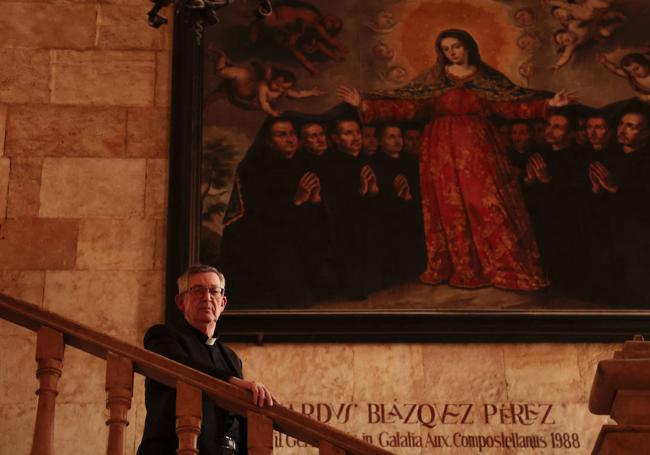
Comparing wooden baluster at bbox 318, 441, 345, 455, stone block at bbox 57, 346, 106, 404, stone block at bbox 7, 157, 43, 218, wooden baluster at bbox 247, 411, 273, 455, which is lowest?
wooden baluster at bbox 318, 441, 345, 455

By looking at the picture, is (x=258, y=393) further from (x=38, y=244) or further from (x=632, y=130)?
(x=632, y=130)

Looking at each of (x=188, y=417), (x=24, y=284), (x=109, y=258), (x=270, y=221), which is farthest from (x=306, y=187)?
(x=188, y=417)

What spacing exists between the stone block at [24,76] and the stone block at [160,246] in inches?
43.1

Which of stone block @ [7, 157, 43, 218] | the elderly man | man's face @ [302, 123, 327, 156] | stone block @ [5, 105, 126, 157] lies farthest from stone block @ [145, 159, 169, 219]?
the elderly man

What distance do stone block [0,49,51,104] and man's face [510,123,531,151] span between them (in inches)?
112

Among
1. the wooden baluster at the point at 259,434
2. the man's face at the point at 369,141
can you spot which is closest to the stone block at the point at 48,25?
the man's face at the point at 369,141

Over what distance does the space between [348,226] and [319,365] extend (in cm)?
91

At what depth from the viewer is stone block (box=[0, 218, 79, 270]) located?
7.43m

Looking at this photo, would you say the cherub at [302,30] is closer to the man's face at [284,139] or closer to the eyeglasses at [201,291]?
the man's face at [284,139]

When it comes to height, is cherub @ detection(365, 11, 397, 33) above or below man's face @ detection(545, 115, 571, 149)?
above

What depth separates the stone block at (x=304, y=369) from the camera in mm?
7203

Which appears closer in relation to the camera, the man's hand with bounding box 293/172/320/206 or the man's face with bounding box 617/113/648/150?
the man's hand with bounding box 293/172/320/206

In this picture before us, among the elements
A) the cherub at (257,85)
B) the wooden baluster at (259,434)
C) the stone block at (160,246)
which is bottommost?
the wooden baluster at (259,434)

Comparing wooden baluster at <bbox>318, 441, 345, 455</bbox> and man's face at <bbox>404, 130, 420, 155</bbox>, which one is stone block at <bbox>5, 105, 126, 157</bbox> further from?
wooden baluster at <bbox>318, 441, 345, 455</bbox>
